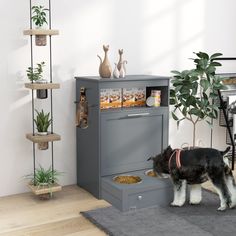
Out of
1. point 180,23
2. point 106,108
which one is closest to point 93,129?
point 106,108

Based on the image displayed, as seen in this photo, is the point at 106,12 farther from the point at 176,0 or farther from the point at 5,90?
the point at 5,90

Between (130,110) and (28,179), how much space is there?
1.10 m

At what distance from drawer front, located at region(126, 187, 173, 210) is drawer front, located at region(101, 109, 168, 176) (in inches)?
15.6

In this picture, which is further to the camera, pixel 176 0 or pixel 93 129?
pixel 176 0

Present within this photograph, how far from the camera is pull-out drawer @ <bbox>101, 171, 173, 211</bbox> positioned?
3.35m

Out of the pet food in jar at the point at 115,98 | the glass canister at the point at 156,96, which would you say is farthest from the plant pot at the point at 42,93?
the glass canister at the point at 156,96

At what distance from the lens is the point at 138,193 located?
133 inches

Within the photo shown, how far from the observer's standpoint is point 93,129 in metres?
3.62

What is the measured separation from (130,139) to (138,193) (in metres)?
0.56

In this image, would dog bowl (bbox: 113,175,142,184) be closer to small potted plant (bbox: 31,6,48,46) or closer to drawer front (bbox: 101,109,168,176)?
drawer front (bbox: 101,109,168,176)

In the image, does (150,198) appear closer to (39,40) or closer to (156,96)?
(156,96)

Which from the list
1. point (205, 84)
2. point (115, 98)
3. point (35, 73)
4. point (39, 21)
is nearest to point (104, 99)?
point (115, 98)

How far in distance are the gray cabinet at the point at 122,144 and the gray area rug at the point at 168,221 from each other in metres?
0.13

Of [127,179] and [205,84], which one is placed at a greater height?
[205,84]
